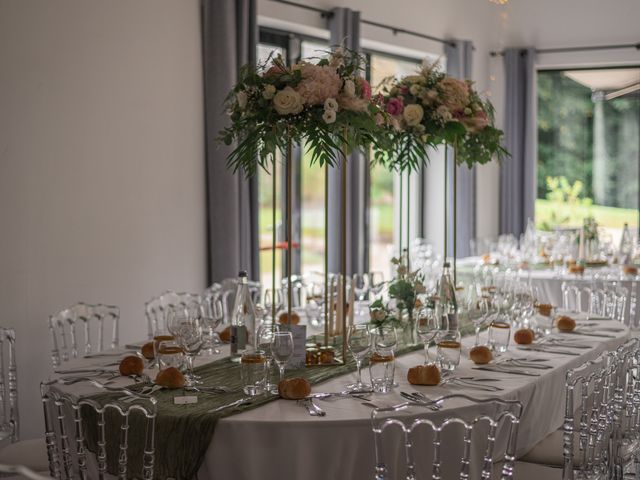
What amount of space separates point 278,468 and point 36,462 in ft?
4.21

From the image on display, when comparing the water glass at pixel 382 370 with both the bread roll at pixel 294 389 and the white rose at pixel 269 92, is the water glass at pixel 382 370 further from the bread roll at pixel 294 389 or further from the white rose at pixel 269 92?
the white rose at pixel 269 92

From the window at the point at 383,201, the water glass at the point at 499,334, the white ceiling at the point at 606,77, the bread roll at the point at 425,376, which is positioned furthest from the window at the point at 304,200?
the bread roll at the point at 425,376

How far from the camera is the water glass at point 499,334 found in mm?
3879

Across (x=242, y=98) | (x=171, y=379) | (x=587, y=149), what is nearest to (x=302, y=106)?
(x=242, y=98)

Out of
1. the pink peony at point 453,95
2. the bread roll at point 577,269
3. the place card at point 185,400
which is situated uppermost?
the pink peony at point 453,95

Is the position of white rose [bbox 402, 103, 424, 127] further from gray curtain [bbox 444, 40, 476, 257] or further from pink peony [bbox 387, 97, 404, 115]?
gray curtain [bbox 444, 40, 476, 257]

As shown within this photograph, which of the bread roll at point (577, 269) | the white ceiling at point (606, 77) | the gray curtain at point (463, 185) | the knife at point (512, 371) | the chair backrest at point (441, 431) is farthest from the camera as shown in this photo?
the white ceiling at point (606, 77)

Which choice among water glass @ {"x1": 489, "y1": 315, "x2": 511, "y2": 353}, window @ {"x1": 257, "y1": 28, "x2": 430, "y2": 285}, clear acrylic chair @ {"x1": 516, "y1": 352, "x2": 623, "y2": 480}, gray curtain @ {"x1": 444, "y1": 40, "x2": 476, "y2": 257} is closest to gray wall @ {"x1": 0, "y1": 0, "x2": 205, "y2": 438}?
window @ {"x1": 257, "y1": 28, "x2": 430, "y2": 285}

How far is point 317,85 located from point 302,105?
0.31 ft

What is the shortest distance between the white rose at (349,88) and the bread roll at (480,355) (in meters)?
1.16

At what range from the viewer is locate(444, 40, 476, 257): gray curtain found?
9562 millimetres

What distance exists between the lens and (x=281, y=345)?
3064 mm

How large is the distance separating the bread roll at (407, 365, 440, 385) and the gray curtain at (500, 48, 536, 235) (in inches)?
285

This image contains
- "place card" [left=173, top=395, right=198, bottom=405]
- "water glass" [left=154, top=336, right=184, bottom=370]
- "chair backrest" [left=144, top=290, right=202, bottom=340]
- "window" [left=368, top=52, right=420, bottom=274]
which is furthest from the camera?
"window" [left=368, top=52, right=420, bottom=274]
